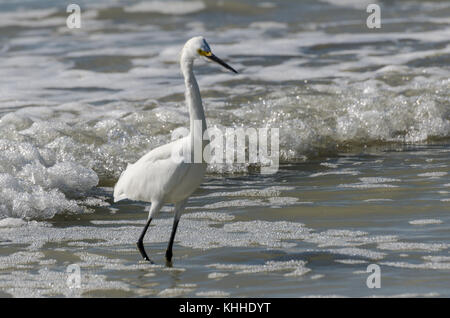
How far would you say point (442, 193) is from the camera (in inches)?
277

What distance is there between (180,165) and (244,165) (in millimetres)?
3197

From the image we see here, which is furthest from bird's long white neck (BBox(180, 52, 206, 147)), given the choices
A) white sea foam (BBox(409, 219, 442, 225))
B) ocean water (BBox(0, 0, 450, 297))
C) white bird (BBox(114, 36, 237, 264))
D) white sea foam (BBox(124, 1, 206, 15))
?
white sea foam (BBox(124, 1, 206, 15))

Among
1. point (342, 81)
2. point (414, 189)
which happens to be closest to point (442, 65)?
point (342, 81)

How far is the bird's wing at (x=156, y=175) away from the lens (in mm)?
5383

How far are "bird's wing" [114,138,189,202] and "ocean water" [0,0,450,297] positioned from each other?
482 mm

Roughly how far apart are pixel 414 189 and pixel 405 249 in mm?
1631

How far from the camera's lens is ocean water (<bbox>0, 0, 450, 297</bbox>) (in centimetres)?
541

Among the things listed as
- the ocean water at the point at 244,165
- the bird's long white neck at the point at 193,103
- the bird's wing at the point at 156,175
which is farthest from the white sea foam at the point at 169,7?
the bird's long white neck at the point at 193,103

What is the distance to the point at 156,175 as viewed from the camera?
18.1 feet

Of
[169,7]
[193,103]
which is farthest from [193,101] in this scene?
[169,7]
